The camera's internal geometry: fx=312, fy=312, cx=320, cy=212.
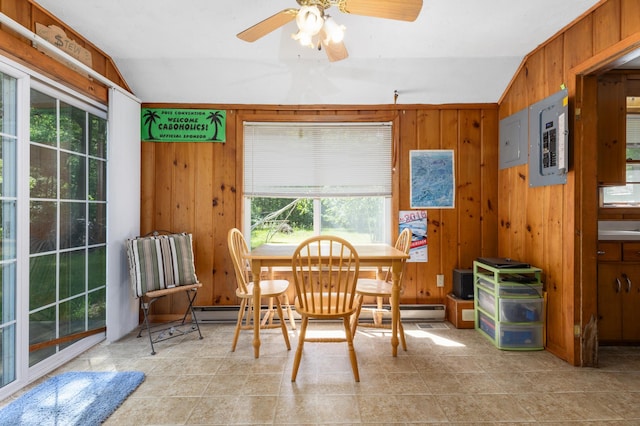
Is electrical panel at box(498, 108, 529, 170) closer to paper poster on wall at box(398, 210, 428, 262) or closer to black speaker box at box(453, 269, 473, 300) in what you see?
paper poster on wall at box(398, 210, 428, 262)

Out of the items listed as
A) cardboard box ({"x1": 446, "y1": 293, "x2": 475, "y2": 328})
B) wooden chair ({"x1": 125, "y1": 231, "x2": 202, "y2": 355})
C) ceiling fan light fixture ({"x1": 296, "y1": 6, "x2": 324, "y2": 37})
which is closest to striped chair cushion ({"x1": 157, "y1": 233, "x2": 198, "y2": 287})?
wooden chair ({"x1": 125, "y1": 231, "x2": 202, "y2": 355})

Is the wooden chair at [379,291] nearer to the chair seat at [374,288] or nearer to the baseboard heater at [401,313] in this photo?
the chair seat at [374,288]

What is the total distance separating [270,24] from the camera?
177 cm

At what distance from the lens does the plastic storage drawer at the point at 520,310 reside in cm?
248

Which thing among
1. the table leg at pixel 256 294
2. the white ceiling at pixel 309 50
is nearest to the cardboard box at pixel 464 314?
the table leg at pixel 256 294

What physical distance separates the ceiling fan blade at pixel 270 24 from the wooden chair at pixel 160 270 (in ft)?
6.05

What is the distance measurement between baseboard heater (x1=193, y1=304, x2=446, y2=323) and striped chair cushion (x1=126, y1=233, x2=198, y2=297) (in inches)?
18.4

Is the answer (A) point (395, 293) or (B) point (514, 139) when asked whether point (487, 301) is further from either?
(B) point (514, 139)

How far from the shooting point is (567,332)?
2.28 metres

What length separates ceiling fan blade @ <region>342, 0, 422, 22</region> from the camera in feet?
4.99

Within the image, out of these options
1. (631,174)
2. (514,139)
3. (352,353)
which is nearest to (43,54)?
(352,353)

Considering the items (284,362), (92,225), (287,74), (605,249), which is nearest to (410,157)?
(287,74)

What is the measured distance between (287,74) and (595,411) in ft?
10.6

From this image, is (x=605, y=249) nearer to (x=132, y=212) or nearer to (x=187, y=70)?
(x=187, y=70)
